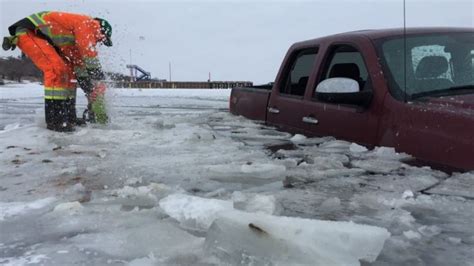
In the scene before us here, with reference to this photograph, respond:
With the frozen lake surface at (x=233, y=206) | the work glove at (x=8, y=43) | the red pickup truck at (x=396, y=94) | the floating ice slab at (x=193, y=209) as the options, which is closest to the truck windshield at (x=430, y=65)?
the red pickup truck at (x=396, y=94)

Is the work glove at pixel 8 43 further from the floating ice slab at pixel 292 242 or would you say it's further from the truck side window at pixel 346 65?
the floating ice slab at pixel 292 242

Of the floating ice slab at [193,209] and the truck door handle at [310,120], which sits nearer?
the floating ice slab at [193,209]

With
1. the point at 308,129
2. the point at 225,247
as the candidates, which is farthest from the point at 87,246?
the point at 308,129

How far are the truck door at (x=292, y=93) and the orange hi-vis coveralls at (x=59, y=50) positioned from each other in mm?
2847

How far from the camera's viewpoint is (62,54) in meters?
6.67

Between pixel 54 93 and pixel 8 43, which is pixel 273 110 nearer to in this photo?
pixel 54 93

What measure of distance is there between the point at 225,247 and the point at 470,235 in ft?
3.54

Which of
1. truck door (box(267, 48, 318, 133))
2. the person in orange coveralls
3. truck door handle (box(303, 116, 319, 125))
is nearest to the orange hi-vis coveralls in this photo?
the person in orange coveralls

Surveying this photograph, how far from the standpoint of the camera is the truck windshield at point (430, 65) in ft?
11.3

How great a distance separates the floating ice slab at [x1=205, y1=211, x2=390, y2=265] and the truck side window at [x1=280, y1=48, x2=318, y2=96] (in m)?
3.04

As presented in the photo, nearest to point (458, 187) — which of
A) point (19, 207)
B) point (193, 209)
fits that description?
point (193, 209)

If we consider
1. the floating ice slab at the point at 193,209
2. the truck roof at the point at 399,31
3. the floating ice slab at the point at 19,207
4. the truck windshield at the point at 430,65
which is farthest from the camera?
the truck roof at the point at 399,31

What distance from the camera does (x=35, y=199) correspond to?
2818 mm

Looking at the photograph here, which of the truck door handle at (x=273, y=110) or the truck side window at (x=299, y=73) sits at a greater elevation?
the truck side window at (x=299, y=73)
